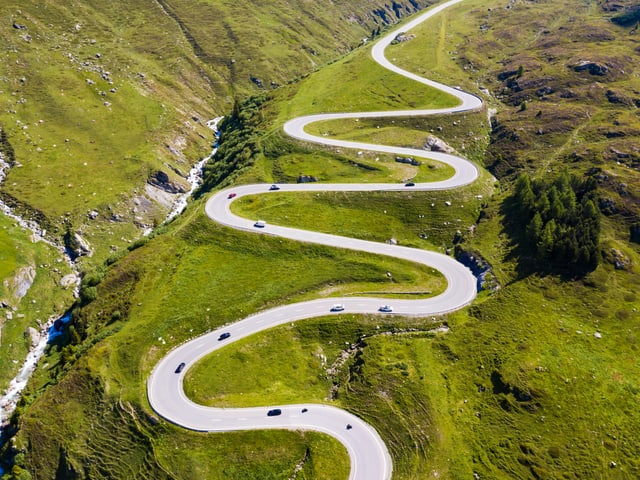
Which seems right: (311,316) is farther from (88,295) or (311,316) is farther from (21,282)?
(21,282)

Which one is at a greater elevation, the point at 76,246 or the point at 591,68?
the point at 76,246

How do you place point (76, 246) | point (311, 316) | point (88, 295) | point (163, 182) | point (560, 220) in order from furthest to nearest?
point (163, 182)
point (76, 246)
point (88, 295)
point (560, 220)
point (311, 316)

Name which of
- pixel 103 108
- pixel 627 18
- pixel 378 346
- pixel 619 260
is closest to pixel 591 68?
pixel 627 18

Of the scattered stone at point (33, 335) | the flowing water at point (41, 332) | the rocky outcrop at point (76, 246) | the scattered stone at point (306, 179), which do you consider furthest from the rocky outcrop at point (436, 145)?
the scattered stone at point (33, 335)

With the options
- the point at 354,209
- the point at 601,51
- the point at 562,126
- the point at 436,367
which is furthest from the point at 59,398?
the point at 601,51

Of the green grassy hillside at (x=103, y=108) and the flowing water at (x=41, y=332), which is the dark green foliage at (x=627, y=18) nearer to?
the green grassy hillside at (x=103, y=108)

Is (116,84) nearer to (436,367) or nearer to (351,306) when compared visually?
(351,306)

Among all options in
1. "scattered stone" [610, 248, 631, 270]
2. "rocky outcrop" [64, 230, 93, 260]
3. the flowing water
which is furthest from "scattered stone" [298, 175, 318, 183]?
"scattered stone" [610, 248, 631, 270]
